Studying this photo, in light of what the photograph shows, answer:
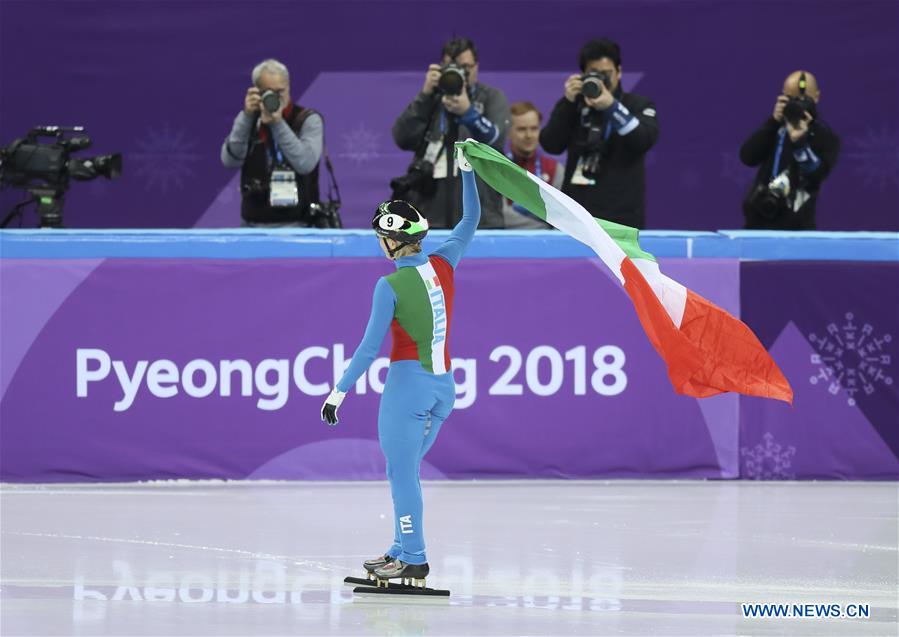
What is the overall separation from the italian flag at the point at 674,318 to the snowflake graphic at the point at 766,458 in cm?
318

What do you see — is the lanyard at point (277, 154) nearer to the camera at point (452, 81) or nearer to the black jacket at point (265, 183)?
the black jacket at point (265, 183)

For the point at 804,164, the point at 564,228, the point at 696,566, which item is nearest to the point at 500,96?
the point at 804,164

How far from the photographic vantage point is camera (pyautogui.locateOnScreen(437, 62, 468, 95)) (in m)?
11.0

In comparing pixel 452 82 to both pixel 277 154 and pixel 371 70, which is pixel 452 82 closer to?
pixel 277 154

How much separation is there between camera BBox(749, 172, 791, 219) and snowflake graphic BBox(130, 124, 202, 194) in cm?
480

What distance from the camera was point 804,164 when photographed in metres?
11.8

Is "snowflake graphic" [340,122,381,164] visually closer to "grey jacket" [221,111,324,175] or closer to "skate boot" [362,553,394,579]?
"grey jacket" [221,111,324,175]

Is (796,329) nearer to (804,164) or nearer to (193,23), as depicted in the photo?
(804,164)

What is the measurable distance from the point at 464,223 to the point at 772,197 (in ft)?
13.9

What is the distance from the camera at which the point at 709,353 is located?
813cm

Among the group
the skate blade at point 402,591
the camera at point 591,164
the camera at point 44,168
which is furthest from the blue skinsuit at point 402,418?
the camera at point 44,168

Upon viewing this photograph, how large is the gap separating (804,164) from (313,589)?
18.4ft

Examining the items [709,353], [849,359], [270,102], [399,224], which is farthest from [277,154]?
[709,353]

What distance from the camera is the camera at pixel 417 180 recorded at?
11141 mm
